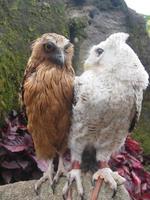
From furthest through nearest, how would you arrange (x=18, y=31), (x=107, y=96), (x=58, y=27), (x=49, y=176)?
(x=58, y=27)
(x=18, y=31)
(x=49, y=176)
(x=107, y=96)

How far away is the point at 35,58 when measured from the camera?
3342 mm

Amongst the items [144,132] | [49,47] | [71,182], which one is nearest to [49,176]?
[71,182]

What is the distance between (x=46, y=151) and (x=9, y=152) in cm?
120

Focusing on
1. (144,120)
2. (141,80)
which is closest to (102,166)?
(141,80)

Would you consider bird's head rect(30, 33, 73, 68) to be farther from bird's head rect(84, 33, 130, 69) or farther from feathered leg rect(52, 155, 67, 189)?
feathered leg rect(52, 155, 67, 189)

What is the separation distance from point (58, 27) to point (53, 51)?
2.86 meters

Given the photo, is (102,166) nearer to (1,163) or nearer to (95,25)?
(1,163)

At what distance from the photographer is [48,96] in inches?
127

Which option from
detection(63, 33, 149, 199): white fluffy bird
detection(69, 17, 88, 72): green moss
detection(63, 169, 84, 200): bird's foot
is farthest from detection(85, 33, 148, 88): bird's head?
detection(69, 17, 88, 72): green moss

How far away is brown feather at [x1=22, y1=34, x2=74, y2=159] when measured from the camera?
3.24m

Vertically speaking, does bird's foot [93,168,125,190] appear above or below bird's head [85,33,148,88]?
below

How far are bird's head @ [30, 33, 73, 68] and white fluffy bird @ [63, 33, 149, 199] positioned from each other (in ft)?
0.41

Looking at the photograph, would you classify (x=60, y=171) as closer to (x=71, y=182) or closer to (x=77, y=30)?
(x=71, y=182)

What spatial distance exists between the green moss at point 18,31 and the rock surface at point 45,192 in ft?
4.29
